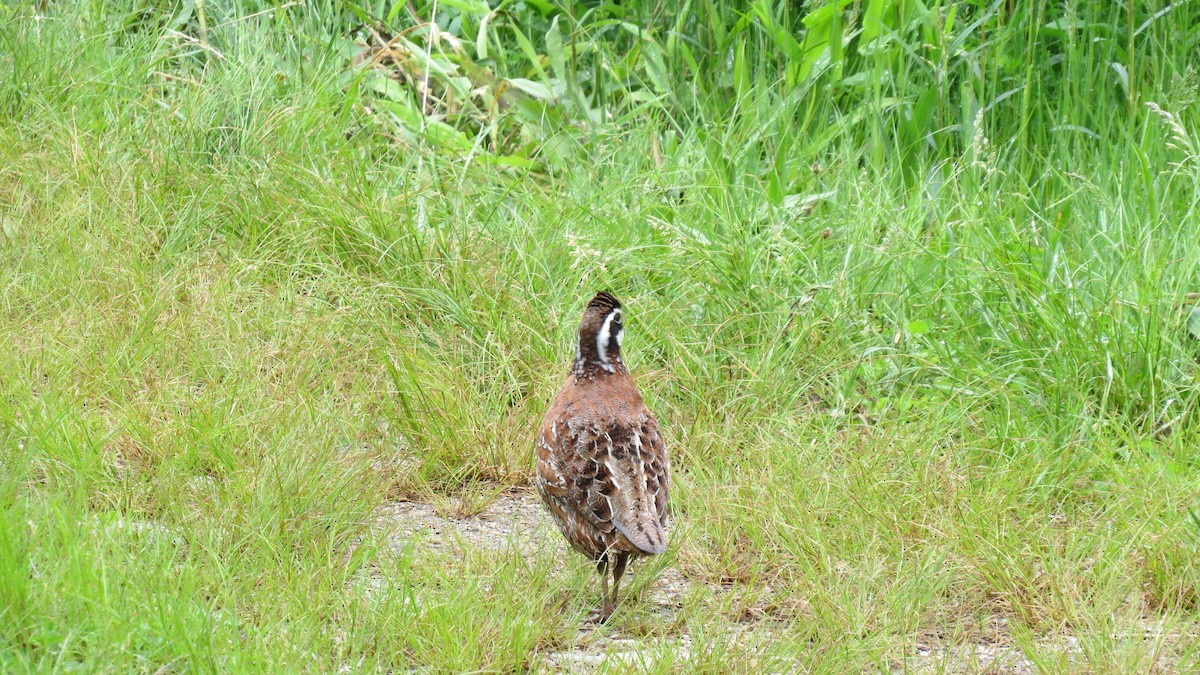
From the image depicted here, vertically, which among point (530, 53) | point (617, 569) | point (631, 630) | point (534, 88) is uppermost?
point (530, 53)

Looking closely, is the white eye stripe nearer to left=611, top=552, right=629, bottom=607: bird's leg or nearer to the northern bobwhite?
the northern bobwhite

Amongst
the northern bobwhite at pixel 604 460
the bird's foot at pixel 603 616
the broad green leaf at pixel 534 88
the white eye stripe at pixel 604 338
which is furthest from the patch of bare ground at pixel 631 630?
the broad green leaf at pixel 534 88

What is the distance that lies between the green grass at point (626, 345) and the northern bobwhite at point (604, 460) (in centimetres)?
24

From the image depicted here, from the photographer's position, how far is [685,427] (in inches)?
212

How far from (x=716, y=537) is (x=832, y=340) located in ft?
4.16

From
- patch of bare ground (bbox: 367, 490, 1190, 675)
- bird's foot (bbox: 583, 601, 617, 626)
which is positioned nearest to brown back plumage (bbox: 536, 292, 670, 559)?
bird's foot (bbox: 583, 601, 617, 626)

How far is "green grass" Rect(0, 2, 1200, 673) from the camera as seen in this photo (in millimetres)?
4070

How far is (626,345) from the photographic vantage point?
5.74 meters

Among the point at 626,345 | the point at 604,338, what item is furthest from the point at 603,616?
the point at 626,345

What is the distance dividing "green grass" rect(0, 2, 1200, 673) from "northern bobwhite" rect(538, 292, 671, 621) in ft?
0.77

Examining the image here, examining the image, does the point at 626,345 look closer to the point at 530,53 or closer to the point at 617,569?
the point at 617,569

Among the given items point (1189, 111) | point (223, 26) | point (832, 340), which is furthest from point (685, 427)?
point (223, 26)

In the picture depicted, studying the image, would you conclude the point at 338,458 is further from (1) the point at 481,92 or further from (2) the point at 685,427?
(1) the point at 481,92

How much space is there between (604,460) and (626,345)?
1.54 metres
